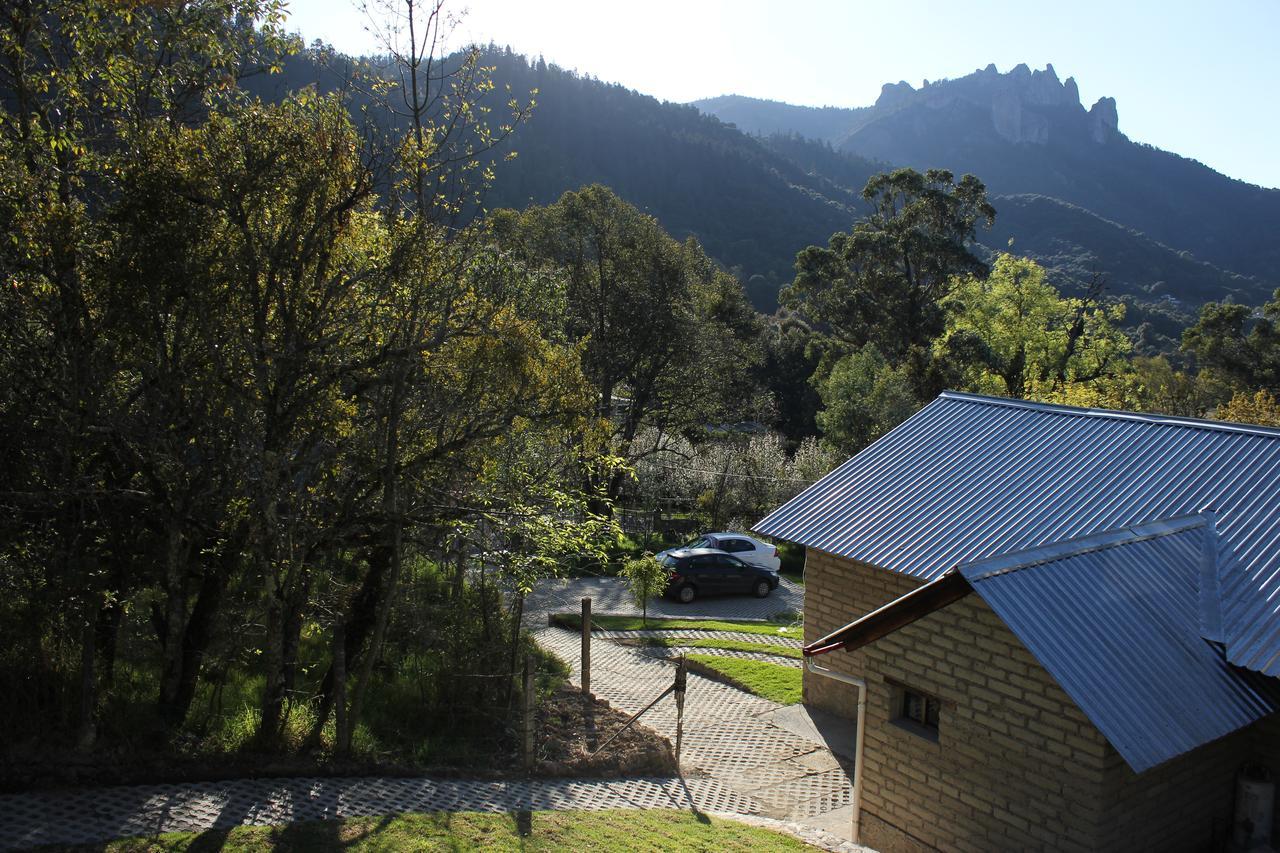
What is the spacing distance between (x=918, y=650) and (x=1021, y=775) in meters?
1.44

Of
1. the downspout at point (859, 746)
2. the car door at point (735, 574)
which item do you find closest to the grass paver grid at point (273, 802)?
the downspout at point (859, 746)

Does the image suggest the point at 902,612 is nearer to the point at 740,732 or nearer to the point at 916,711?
the point at 916,711

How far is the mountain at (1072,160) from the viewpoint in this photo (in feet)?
381

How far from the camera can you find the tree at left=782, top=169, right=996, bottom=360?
1838 inches

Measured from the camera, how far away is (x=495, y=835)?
7812 mm

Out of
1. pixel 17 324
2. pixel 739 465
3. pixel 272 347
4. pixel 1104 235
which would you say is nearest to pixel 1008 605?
pixel 272 347

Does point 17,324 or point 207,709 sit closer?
point 17,324

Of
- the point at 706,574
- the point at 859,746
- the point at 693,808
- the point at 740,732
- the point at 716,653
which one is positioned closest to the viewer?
the point at 859,746

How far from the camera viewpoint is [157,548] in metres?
9.56

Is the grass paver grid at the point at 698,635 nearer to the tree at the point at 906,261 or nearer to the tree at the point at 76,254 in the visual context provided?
the tree at the point at 76,254

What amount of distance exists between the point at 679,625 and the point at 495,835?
12322mm

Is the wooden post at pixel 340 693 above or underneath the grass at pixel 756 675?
above

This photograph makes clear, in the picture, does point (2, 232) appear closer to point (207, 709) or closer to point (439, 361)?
point (439, 361)

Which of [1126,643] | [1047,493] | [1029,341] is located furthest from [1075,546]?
[1029,341]
